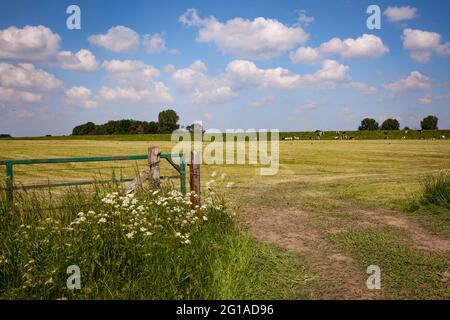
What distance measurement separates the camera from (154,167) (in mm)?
10086

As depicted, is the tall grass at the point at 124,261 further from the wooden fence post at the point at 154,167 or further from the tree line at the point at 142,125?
the tree line at the point at 142,125

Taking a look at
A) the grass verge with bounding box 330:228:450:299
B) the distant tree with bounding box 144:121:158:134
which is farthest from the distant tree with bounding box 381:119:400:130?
the grass verge with bounding box 330:228:450:299

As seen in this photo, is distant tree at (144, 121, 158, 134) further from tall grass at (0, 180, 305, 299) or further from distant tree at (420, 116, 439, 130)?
tall grass at (0, 180, 305, 299)

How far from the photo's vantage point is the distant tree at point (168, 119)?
141 metres

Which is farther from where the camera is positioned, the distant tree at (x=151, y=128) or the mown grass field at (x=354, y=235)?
the distant tree at (x=151, y=128)

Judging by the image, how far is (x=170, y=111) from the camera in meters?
146

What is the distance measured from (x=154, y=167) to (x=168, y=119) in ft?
450

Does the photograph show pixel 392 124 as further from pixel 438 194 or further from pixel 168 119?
pixel 438 194

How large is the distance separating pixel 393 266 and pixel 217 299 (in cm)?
368

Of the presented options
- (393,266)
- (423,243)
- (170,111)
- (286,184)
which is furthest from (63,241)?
→ (170,111)

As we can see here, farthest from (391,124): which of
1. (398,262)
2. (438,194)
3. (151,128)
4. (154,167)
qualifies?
(398,262)

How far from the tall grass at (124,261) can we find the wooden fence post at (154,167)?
2.98 meters

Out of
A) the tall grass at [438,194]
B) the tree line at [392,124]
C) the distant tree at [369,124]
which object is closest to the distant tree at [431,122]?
the tree line at [392,124]
